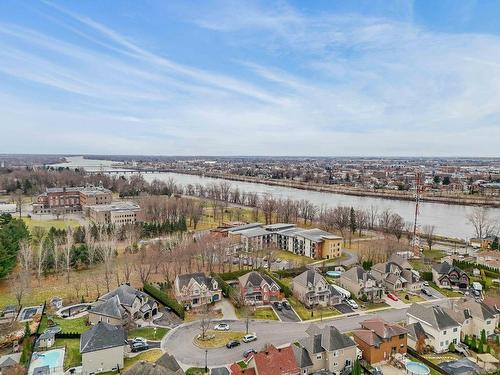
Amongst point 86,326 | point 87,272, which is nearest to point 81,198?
point 87,272

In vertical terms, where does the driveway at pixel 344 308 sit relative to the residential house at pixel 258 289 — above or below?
below

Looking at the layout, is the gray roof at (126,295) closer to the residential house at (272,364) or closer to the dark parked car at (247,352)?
the dark parked car at (247,352)

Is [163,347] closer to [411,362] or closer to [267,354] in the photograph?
[267,354]

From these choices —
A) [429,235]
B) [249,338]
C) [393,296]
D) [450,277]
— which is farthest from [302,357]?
[429,235]

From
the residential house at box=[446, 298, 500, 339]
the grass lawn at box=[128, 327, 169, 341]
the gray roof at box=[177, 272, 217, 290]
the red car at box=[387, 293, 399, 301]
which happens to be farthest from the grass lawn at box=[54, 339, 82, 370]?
the red car at box=[387, 293, 399, 301]

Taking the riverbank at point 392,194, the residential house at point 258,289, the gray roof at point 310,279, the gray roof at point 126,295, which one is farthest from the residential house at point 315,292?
the riverbank at point 392,194

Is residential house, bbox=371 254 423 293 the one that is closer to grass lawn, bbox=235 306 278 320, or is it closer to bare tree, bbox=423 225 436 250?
grass lawn, bbox=235 306 278 320
